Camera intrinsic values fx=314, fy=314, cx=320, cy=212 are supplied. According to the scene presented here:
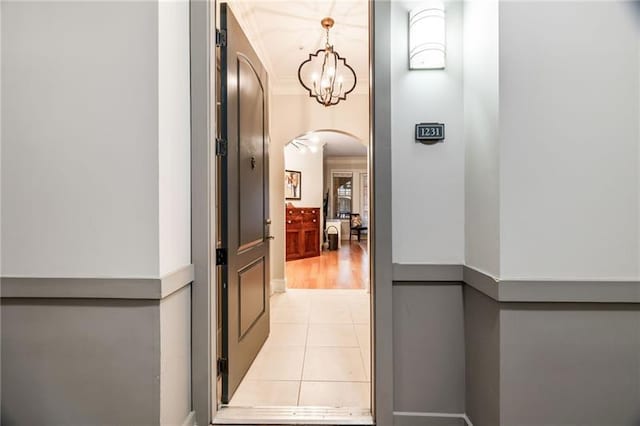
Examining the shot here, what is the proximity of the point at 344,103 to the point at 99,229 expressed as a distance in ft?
11.4

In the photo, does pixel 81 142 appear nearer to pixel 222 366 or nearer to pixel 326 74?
pixel 222 366

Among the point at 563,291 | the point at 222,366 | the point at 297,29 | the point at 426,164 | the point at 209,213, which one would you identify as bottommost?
the point at 222,366

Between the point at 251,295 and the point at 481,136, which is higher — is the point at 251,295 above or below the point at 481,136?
below

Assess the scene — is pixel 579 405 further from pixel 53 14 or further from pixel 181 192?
pixel 53 14

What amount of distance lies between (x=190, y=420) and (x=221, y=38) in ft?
6.44

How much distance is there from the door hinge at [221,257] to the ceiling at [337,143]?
4.63 meters

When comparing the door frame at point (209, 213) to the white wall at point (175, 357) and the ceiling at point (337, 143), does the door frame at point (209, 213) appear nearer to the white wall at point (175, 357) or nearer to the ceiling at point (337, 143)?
the white wall at point (175, 357)

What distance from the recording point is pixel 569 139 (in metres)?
1.21

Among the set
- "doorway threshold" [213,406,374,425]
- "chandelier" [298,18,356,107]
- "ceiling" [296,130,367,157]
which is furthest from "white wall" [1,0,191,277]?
"ceiling" [296,130,367,157]

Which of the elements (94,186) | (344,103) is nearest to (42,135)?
(94,186)

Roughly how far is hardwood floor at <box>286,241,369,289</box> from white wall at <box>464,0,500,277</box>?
3100 mm

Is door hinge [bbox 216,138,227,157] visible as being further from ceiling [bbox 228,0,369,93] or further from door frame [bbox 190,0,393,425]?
ceiling [bbox 228,0,369,93]

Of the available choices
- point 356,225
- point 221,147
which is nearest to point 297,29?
point 221,147

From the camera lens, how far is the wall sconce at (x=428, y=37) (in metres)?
1.48
